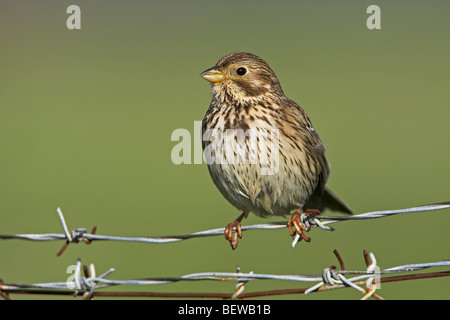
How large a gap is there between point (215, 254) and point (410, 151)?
4.79 meters

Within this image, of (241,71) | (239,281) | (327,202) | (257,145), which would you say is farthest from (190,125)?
(239,281)

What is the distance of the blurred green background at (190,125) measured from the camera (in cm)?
857

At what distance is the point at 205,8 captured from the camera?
22.5 m

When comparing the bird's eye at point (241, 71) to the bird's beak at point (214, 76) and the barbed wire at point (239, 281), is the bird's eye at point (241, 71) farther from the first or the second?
the barbed wire at point (239, 281)

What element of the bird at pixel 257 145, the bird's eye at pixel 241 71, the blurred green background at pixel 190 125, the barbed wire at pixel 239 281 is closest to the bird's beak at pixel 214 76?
the bird at pixel 257 145

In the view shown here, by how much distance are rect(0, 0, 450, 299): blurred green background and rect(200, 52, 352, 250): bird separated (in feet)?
2.26

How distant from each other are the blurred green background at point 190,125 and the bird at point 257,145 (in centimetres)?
69

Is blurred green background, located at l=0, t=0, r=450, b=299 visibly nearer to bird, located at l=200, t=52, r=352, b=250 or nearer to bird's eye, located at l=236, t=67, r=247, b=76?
bird, located at l=200, t=52, r=352, b=250

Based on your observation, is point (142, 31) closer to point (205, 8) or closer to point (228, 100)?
point (205, 8)

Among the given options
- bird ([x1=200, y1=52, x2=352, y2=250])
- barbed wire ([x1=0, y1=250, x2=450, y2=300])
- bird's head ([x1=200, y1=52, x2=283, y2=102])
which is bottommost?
barbed wire ([x1=0, y1=250, x2=450, y2=300])

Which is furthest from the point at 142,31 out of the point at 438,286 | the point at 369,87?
the point at 438,286

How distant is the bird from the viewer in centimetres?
530

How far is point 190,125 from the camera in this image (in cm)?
1161

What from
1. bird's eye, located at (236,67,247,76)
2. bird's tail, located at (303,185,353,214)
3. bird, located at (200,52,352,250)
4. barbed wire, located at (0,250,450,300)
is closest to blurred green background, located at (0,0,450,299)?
bird's tail, located at (303,185,353,214)
